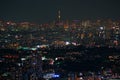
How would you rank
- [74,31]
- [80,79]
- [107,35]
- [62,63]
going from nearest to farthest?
1. [80,79]
2. [62,63]
3. [107,35]
4. [74,31]

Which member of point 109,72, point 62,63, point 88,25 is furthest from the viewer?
point 88,25

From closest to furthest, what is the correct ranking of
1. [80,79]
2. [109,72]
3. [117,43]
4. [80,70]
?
[80,79], [109,72], [80,70], [117,43]

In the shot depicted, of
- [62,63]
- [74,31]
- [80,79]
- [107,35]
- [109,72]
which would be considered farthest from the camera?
[74,31]

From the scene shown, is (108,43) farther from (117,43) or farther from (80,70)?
(80,70)

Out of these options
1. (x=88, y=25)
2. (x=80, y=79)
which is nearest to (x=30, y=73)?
(x=80, y=79)

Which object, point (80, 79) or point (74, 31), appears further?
point (74, 31)

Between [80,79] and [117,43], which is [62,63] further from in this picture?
[117,43]

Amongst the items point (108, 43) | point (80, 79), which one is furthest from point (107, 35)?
point (80, 79)

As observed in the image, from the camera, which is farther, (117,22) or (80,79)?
(117,22)
